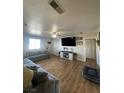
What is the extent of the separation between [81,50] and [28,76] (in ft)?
20.5

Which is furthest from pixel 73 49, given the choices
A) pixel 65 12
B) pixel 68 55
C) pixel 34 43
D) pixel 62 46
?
pixel 65 12

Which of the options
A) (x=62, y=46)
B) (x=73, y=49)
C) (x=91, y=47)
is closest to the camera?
(x=73, y=49)

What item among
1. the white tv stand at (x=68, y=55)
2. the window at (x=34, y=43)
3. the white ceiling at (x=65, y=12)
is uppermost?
the white ceiling at (x=65, y=12)

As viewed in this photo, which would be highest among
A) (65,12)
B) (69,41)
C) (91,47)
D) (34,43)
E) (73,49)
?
(65,12)

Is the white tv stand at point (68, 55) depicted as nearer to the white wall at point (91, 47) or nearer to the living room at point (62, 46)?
the living room at point (62, 46)

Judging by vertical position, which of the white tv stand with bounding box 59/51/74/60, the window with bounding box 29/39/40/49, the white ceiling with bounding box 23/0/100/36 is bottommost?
the white tv stand with bounding box 59/51/74/60

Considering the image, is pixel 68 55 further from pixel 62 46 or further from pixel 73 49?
pixel 62 46

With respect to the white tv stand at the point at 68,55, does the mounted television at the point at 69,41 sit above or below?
above

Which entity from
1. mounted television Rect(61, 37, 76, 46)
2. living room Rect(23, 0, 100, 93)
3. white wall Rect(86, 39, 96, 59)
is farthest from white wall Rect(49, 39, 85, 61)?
white wall Rect(86, 39, 96, 59)

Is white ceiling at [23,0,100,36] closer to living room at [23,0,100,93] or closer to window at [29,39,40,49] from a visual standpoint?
living room at [23,0,100,93]

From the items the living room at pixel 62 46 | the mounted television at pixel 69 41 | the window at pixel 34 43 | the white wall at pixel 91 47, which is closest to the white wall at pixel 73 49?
the living room at pixel 62 46
